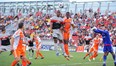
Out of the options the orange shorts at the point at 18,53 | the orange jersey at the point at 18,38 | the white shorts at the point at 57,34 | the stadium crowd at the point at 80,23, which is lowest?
the stadium crowd at the point at 80,23

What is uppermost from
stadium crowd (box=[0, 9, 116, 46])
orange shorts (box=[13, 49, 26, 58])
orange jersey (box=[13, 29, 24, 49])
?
orange jersey (box=[13, 29, 24, 49])

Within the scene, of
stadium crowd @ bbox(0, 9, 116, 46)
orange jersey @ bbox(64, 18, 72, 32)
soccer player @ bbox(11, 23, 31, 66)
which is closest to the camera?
soccer player @ bbox(11, 23, 31, 66)

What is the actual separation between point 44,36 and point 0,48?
16.2m

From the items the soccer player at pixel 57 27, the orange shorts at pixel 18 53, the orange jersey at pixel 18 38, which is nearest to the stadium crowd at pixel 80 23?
the soccer player at pixel 57 27

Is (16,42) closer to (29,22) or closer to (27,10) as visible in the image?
(29,22)

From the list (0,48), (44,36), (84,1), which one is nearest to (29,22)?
(44,36)

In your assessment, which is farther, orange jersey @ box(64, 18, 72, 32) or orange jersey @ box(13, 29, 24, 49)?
orange jersey @ box(64, 18, 72, 32)

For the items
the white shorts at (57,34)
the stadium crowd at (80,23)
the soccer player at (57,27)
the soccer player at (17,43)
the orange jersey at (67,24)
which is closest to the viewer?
the soccer player at (17,43)

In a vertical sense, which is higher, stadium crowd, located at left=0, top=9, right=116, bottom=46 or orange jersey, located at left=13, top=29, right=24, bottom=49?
orange jersey, located at left=13, top=29, right=24, bottom=49

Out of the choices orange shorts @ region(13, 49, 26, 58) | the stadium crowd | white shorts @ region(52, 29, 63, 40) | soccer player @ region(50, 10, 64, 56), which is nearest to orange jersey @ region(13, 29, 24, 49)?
orange shorts @ region(13, 49, 26, 58)

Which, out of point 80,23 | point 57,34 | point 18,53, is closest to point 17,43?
point 18,53

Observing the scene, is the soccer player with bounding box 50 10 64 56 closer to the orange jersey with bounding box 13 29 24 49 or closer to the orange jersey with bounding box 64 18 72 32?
the orange jersey with bounding box 64 18 72 32

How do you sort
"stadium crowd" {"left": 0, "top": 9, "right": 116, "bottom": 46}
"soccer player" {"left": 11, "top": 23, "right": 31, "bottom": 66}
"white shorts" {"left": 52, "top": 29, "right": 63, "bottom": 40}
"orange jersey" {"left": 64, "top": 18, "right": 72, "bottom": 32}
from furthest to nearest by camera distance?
"stadium crowd" {"left": 0, "top": 9, "right": 116, "bottom": 46}
"orange jersey" {"left": 64, "top": 18, "right": 72, "bottom": 32}
"white shorts" {"left": 52, "top": 29, "right": 63, "bottom": 40}
"soccer player" {"left": 11, "top": 23, "right": 31, "bottom": 66}

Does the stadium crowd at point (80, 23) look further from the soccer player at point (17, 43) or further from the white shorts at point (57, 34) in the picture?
the soccer player at point (17, 43)
